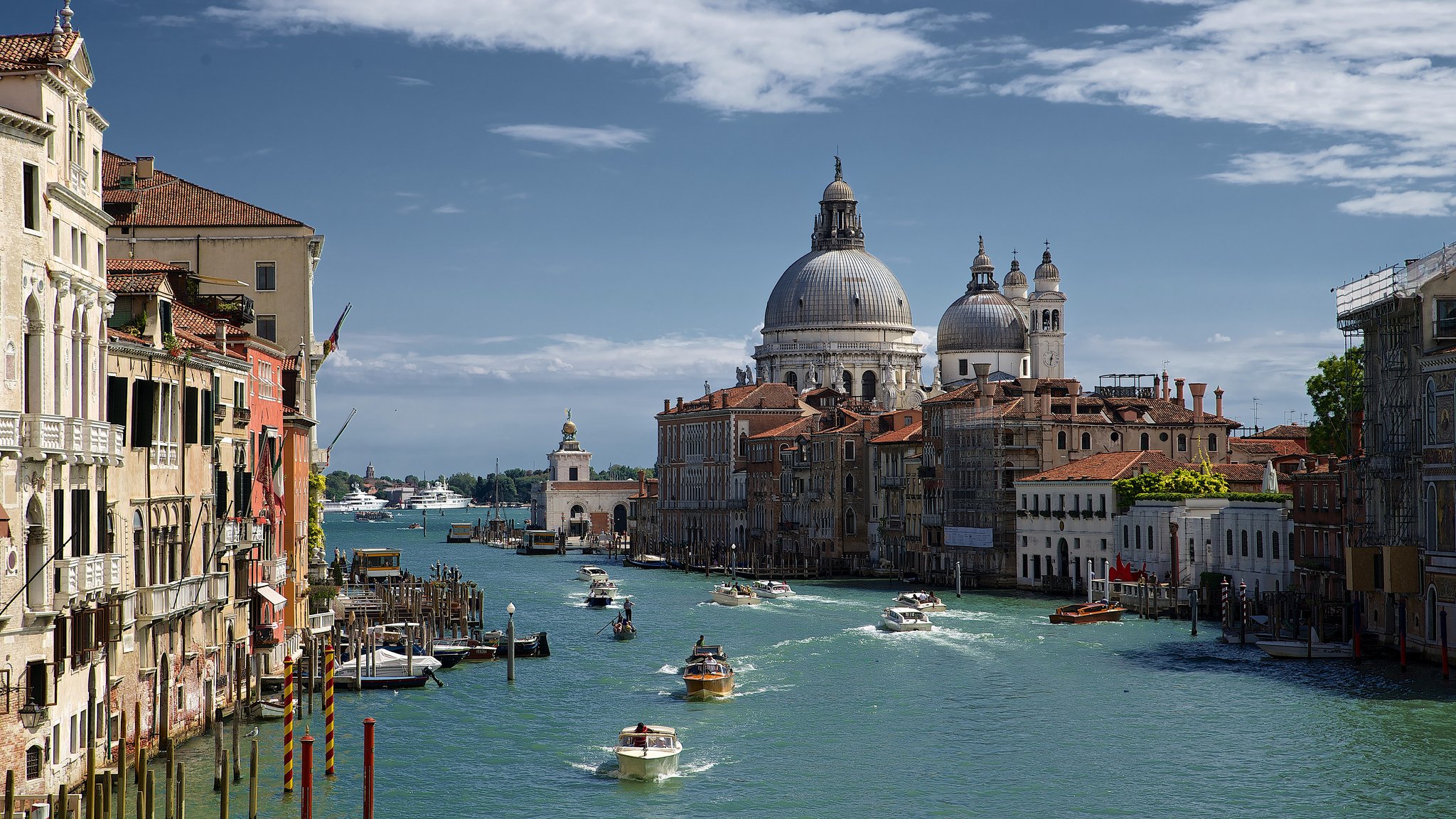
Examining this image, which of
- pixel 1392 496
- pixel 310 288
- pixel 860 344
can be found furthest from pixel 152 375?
pixel 860 344

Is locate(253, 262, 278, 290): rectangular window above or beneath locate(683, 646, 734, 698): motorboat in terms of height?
above

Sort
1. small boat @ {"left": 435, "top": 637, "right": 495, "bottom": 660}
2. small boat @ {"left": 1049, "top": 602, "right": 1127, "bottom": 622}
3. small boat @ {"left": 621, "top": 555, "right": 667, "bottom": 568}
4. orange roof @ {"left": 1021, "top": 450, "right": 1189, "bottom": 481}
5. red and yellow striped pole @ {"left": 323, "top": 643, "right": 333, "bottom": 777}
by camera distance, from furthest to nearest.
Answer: small boat @ {"left": 621, "top": 555, "right": 667, "bottom": 568} < orange roof @ {"left": 1021, "top": 450, "right": 1189, "bottom": 481} < small boat @ {"left": 1049, "top": 602, "right": 1127, "bottom": 622} < small boat @ {"left": 435, "top": 637, "right": 495, "bottom": 660} < red and yellow striped pole @ {"left": 323, "top": 643, "right": 333, "bottom": 777}

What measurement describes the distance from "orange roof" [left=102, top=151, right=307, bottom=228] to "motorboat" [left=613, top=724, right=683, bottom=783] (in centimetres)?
1422

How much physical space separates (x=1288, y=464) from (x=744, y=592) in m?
17.0

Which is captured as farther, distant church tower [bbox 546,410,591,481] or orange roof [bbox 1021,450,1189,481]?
distant church tower [bbox 546,410,591,481]

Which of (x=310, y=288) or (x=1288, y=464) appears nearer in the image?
(x=310, y=288)

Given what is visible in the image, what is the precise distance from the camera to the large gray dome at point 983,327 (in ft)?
296

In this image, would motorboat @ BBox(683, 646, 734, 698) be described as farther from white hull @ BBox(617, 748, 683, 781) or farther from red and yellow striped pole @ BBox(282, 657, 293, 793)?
red and yellow striped pole @ BBox(282, 657, 293, 793)

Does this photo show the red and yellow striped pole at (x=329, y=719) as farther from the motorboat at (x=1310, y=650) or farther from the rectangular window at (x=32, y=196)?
the motorboat at (x=1310, y=650)

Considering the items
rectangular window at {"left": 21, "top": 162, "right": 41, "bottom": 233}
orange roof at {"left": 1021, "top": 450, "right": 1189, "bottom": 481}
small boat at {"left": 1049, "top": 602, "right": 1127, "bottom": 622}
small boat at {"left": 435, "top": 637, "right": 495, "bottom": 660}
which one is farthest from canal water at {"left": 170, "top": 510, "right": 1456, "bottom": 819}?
orange roof at {"left": 1021, "top": 450, "right": 1189, "bottom": 481}

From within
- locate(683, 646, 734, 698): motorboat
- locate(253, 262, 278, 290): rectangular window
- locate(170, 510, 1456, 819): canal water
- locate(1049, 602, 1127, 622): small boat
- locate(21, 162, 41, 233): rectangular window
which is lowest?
locate(170, 510, 1456, 819): canal water

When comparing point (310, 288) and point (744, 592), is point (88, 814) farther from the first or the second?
point (744, 592)

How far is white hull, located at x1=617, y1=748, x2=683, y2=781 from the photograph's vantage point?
930 inches

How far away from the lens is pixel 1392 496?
33.8 meters
